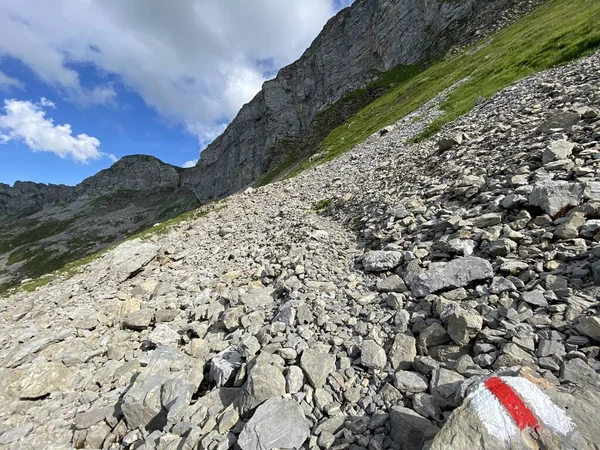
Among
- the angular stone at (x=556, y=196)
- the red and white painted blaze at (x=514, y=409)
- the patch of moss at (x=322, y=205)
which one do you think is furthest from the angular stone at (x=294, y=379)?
the patch of moss at (x=322, y=205)

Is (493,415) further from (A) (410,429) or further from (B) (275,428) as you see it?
(B) (275,428)

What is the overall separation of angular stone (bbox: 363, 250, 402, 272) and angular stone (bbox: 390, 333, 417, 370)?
3.25 m

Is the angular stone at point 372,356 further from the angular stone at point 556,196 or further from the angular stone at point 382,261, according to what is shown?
the angular stone at point 556,196

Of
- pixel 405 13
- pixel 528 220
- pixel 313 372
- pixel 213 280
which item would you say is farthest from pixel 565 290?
pixel 405 13

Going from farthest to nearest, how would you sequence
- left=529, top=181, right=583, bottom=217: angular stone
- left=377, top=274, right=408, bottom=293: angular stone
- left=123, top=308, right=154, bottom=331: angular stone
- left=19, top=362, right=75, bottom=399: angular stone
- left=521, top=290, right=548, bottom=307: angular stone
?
left=123, top=308, right=154, bottom=331: angular stone < left=19, top=362, right=75, bottom=399: angular stone < left=377, top=274, right=408, bottom=293: angular stone < left=529, top=181, right=583, bottom=217: angular stone < left=521, top=290, right=548, bottom=307: angular stone

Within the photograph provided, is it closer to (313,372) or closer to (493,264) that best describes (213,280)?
(313,372)

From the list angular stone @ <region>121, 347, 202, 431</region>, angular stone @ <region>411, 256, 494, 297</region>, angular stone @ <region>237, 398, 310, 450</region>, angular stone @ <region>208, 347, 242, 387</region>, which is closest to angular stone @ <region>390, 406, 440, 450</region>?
angular stone @ <region>237, 398, 310, 450</region>

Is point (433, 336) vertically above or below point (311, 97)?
below

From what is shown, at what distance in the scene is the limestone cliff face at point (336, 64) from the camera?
8838cm

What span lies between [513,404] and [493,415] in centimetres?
29

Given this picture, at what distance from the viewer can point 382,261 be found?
9.41 metres

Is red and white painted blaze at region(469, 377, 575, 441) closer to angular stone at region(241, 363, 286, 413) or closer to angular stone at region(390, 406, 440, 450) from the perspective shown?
angular stone at region(390, 406, 440, 450)

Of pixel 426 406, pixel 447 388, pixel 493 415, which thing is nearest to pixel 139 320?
pixel 426 406

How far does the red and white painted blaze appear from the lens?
3295 mm
